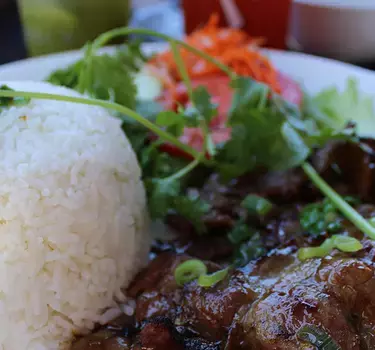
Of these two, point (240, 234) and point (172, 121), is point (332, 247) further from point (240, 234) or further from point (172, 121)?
point (172, 121)

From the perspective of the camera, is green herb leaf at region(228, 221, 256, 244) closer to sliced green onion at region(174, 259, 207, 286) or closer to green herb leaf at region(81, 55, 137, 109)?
sliced green onion at region(174, 259, 207, 286)

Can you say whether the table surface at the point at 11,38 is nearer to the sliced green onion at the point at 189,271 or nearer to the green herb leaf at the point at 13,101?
the green herb leaf at the point at 13,101

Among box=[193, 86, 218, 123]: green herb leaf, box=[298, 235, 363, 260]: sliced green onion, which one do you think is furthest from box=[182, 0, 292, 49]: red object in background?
box=[298, 235, 363, 260]: sliced green onion

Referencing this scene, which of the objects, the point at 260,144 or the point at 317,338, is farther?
the point at 260,144

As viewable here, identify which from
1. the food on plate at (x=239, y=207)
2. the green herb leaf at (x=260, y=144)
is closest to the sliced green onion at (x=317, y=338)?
the food on plate at (x=239, y=207)

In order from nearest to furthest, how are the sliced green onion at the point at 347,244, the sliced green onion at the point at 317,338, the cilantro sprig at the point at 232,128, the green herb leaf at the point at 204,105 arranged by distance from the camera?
the sliced green onion at the point at 317,338
the sliced green onion at the point at 347,244
the cilantro sprig at the point at 232,128
the green herb leaf at the point at 204,105

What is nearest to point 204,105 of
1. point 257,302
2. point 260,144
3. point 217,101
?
point 260,144

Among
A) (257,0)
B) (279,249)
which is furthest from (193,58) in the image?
(279,249)

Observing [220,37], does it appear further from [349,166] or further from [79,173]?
[79,173]
